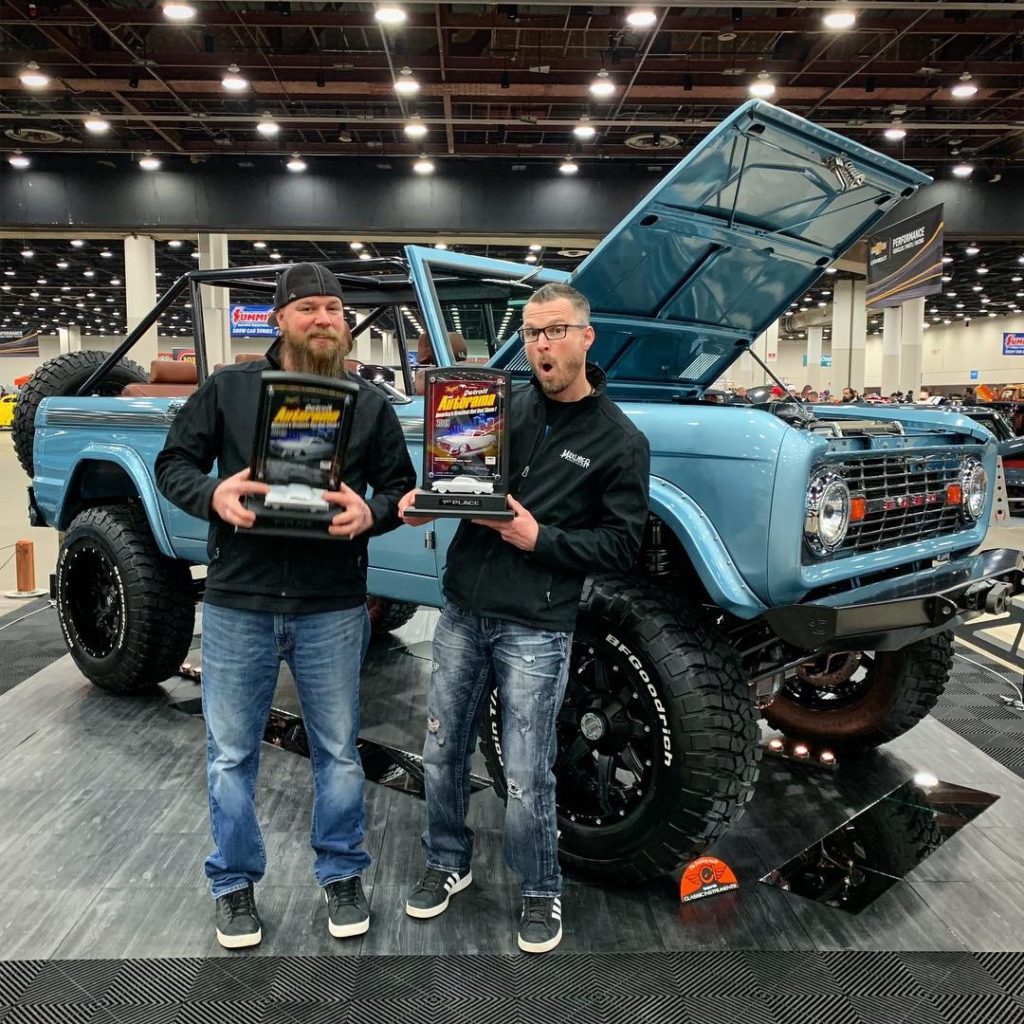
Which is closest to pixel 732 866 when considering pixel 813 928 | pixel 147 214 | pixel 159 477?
pixel 813 928

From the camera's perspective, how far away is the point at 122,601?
163 inches

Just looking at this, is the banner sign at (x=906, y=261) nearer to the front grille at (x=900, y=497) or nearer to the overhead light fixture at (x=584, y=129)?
the overhead light fixture at (x=584, y=129)

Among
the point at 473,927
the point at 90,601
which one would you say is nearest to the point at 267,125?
the point at 90,601

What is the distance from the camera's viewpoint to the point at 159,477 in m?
2.29

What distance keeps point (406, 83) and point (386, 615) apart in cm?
768

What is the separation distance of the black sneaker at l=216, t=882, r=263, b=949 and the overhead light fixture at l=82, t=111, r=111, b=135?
1223cm

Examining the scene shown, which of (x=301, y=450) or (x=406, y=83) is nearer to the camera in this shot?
(x=301, y=450)

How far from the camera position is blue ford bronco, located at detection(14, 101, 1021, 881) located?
2.43m

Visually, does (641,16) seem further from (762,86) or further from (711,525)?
(711,525)

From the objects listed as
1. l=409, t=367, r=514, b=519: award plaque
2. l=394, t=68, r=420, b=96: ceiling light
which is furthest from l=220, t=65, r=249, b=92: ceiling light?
l=409, t=367, r=514, b=519: award plaque

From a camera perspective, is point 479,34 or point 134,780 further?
point 479,34

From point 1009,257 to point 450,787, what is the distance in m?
25.1

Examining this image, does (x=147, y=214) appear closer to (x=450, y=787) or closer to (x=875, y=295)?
(x=875, y=295)

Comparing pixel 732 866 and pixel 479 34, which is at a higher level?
pixel 479 34
